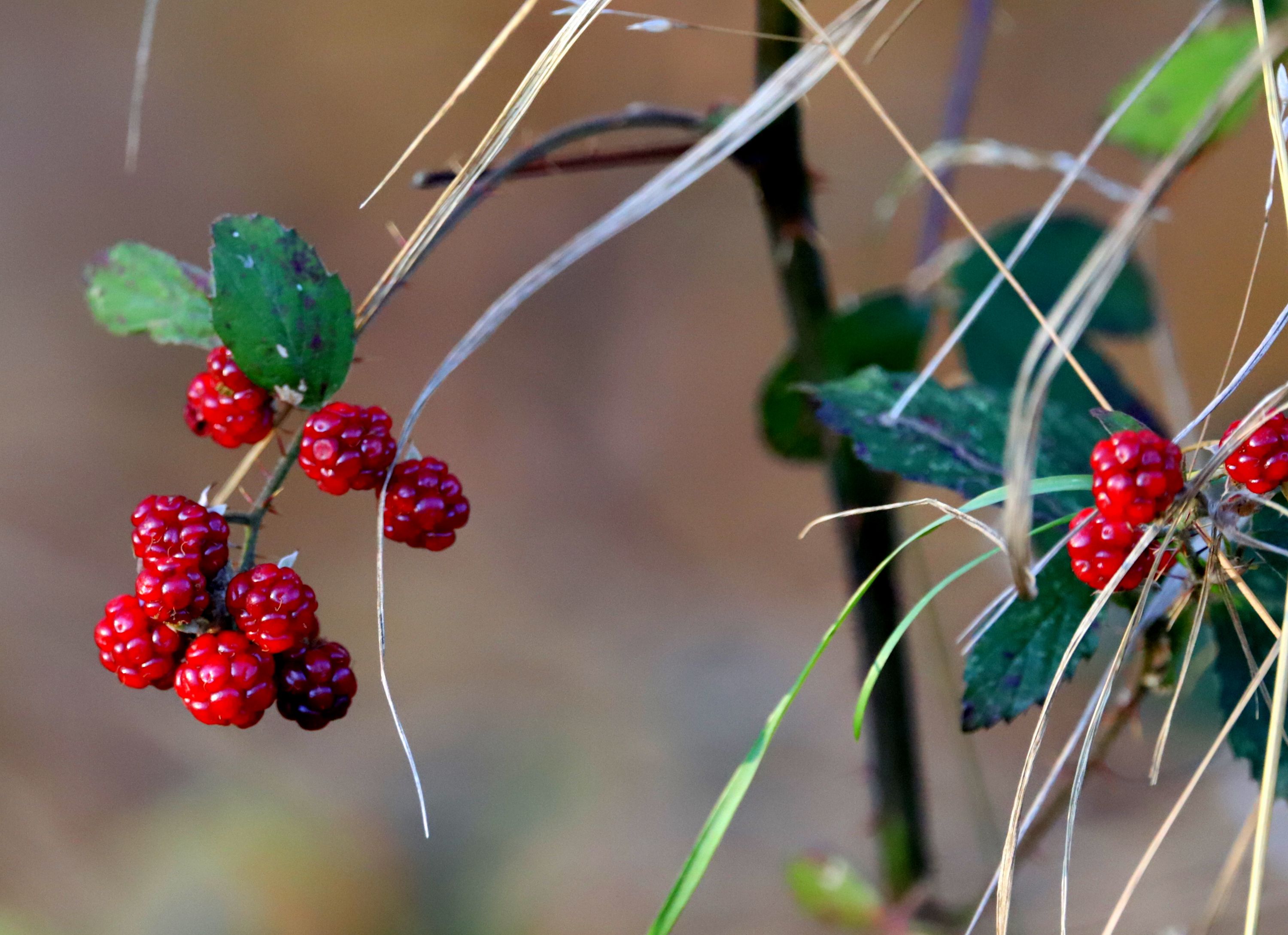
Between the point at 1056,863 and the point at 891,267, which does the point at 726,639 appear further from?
the point at 891,267

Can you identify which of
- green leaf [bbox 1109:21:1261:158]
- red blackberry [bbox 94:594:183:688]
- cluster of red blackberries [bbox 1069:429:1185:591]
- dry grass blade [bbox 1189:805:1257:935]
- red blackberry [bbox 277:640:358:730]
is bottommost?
red blackberry [bbox 94:594:183:688]

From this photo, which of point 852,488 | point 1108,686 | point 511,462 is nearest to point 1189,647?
point 1108,686

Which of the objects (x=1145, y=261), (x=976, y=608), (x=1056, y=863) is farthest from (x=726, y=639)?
(x=1145, y=261)

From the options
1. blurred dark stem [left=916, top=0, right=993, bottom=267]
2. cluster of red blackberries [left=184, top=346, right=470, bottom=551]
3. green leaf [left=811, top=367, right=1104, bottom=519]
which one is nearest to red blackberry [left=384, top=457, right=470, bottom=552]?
cluster of red blackberries [left=184, top=346, right=470, bottom=551]

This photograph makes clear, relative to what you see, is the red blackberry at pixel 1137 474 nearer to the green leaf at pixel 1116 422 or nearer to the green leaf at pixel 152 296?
the green leaf at pixel 1116 422

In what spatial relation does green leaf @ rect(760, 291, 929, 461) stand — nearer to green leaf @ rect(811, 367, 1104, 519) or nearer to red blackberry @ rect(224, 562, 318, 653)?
green leaf @ rect(811, 367, 1104, 519)

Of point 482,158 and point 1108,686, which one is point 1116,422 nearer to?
point 1108,686

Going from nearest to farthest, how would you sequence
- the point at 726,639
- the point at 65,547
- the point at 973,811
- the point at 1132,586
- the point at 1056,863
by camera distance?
1. the point at 1132,586
2. the point at 1056,863
3. the point at 973,811
4. the point at 65,547
5. the point at 726,639
